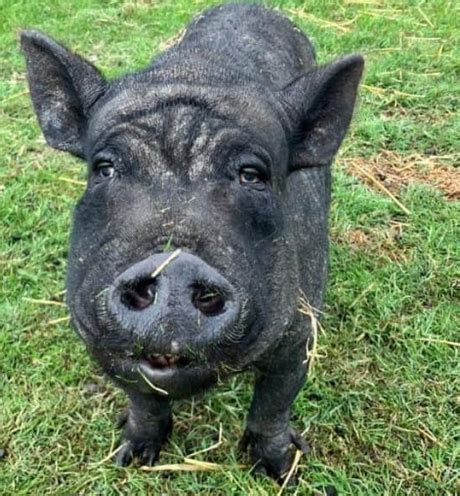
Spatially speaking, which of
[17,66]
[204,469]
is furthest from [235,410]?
[17,66]

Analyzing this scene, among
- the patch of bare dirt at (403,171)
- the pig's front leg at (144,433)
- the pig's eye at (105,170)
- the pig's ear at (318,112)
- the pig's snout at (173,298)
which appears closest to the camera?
the pig's snout at (173,298)

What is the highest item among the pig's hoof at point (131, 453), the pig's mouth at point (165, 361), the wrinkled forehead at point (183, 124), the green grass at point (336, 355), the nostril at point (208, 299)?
the wrinkled forehead at point (183, 124)

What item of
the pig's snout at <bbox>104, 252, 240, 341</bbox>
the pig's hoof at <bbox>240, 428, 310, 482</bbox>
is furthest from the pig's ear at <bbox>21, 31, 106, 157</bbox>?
the pig's hoof at <bbox>240, 428, 310, 482</bbox>

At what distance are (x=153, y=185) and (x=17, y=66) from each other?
18.3 feet

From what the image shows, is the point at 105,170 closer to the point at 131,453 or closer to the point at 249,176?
the point at 249,176

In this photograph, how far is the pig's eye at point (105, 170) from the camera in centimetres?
332

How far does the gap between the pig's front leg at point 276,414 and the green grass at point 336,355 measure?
4.0 inches

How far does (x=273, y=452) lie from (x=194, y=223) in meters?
1.75

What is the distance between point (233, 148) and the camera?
3.29m

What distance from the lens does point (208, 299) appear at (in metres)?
2.90

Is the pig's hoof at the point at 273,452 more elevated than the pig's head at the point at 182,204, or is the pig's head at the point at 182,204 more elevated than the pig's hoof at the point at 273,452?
the pig's head at the point at 182,204

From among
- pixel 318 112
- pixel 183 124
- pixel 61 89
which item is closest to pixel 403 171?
pixel 318 112

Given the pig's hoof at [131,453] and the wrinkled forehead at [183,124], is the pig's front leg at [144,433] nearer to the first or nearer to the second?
the pig's hoof at [131,453]

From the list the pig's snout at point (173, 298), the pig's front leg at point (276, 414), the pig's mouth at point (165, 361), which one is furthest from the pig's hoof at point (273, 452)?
the pig's snout at point (173, 298)
